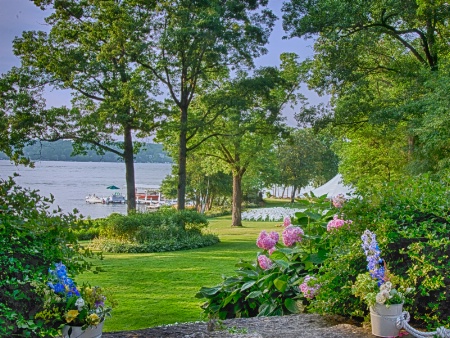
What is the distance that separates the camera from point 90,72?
13.9 metres

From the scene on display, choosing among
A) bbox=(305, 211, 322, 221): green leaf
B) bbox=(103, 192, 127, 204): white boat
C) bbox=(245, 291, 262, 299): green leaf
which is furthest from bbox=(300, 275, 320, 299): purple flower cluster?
bbox=(103, 192, 127, 204): white boat

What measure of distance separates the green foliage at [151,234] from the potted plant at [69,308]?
9448mm

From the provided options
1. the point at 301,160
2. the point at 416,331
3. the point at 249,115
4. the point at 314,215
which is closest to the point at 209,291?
the point at 314,215

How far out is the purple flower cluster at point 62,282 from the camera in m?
1.75

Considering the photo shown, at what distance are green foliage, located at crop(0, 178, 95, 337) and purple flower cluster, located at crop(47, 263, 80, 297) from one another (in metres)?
0.05

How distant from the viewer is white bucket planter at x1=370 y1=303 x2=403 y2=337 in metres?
1.92

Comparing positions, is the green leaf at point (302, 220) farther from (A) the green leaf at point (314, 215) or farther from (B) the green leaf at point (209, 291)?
(B) the green leaf at point (209, 291)

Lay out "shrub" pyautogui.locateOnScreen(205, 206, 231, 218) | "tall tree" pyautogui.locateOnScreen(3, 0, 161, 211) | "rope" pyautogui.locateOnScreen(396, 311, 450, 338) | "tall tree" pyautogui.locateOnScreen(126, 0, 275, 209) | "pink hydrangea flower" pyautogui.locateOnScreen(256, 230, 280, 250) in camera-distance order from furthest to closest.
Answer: "shrub" pyautogui.locateOnScreen(205, 206, 231, 218) < "tall tree" pyautogui.locateOnScreen(3, 0, 161, 211) < "tall tree" pyautogui.locateOnScreen(126, 0, 275, 209) < "pink hydrangea flower" pyautogui.locateOnScreen(256, 230, 280, 250) < "rope" pyautogui.locateOnScreen(396, 311, 450, 338)

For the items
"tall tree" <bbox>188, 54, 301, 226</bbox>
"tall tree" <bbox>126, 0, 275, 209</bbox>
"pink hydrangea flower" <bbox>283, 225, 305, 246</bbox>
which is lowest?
"pink hydrangea flower" <bbox>283, 225, 305, 246</bbox>

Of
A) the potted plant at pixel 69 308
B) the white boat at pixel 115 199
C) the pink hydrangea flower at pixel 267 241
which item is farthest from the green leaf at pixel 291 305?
the white boat at pixel 115 199

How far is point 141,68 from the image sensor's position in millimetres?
14812

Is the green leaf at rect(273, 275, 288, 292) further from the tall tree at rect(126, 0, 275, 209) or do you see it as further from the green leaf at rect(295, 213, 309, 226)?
the tall tree at rect(126, 0, 275, 209)

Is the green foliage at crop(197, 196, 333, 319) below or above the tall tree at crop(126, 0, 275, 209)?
below

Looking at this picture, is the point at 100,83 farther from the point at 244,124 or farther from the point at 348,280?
the point at 348,280
